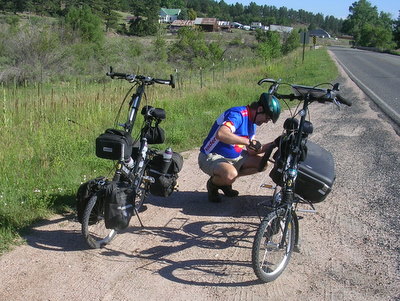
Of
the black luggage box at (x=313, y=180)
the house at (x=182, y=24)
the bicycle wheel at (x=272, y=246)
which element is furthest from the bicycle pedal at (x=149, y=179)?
the house at (x=182, y=24)

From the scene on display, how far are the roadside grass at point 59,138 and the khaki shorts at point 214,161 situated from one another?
1131 mm

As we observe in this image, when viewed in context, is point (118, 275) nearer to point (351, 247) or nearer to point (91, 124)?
point (351, 247)

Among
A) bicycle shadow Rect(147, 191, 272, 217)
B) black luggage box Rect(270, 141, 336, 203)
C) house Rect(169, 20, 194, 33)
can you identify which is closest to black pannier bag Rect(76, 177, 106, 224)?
bicycle shadow Rect(147, 191, 272, 217)

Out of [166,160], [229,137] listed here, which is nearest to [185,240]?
[166,160]

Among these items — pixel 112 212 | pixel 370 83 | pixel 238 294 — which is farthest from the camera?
pixel 370 83

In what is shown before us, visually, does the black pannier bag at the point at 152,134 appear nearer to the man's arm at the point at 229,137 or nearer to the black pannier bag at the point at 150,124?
the black pannier bag at the point at 150,124

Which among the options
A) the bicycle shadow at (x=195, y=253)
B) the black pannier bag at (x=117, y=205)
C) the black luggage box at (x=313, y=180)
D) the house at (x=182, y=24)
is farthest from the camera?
the house at (x=182, y=24)

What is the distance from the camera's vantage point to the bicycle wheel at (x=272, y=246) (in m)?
3.54

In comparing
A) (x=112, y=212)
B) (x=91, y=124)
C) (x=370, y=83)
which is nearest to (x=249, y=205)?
(x=112, y=212)

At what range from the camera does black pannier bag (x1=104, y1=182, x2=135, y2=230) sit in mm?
3895

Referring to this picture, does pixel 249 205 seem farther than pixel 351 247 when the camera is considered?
Yes

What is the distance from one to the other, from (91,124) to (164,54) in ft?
93.1

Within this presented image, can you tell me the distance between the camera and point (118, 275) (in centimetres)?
372

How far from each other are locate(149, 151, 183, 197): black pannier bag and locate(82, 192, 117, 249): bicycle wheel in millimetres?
635
